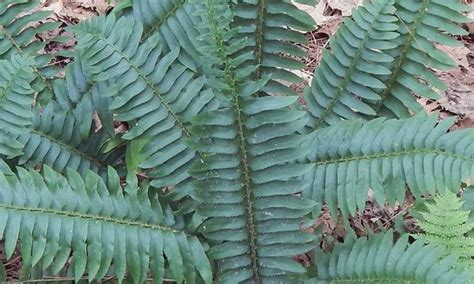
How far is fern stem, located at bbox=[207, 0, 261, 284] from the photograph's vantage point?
71.8 inches

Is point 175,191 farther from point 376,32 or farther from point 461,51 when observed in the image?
point 461,51

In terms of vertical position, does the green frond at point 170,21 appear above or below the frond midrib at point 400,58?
above

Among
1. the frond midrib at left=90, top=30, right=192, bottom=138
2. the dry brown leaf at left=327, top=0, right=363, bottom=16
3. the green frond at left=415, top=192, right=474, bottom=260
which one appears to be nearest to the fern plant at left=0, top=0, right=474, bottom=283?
the frond midrib at left=90, top=30, right=192, bottom=138

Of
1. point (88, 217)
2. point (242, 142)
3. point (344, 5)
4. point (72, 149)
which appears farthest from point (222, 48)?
point (344, 5)

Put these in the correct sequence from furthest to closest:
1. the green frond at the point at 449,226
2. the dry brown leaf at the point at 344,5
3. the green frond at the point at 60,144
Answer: the dry brown leaf at the point at 344,5 < the green frond at the point at 60,144 < the green frond at the point at 449,226

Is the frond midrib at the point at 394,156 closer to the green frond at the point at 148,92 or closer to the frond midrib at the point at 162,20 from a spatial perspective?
the green frond at the point at 148,92

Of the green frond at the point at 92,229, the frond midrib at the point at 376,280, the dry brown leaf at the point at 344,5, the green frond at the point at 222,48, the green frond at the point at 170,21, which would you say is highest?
the dry brown leaf at the point at 344,5

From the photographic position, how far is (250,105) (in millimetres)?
1938

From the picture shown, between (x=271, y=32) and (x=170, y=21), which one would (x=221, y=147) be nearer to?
(x=271, y=32)

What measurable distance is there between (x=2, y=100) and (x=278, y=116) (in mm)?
954

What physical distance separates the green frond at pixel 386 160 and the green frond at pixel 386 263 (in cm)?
14

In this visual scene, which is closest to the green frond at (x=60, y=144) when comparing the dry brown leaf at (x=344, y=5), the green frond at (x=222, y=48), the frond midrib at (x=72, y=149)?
the frond midrib at (x=72, y=149)

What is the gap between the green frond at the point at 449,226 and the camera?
7.30 feet

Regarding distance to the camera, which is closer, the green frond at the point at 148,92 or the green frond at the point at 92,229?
the green frond at the point at 92,229
